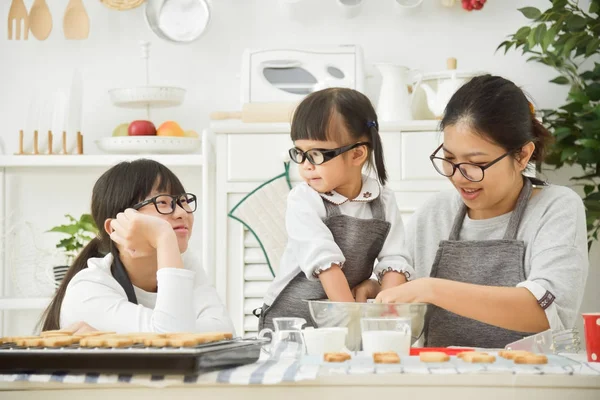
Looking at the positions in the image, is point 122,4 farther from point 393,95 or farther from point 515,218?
point 515,218

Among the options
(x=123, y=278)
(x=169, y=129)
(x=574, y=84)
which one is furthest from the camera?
(x=574, y=84)

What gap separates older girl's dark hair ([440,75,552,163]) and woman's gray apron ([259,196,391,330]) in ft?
0.83

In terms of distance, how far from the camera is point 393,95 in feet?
9.75

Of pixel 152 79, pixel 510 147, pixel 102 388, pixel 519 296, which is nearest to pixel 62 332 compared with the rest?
pixel 102 388

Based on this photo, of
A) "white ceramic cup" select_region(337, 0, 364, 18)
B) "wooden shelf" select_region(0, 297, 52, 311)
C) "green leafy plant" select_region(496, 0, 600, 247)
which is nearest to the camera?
"green leafy plant" select_region(496, 0, 600, 247)

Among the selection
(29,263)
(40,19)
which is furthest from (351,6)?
(29,263)

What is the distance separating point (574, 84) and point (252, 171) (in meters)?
1.34

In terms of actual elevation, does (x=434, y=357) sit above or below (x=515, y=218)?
below

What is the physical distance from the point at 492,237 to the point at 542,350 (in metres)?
0.59

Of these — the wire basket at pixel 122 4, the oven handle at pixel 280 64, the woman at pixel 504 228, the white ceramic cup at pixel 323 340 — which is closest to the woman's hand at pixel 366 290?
the woman at pixel 504 228

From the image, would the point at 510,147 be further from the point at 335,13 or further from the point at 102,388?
the point at 335,13

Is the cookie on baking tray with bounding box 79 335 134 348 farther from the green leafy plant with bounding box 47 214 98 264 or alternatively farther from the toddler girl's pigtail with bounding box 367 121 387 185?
the green leafy plant with bounding box 47 214 98 264

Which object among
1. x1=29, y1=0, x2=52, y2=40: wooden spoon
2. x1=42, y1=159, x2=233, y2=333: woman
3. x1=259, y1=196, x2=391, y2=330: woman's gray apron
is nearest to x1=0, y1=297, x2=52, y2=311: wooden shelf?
x1=29, y1=0, x2=52, y2=40: wooden spoon

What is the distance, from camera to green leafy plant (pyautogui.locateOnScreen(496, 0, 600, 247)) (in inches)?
111
